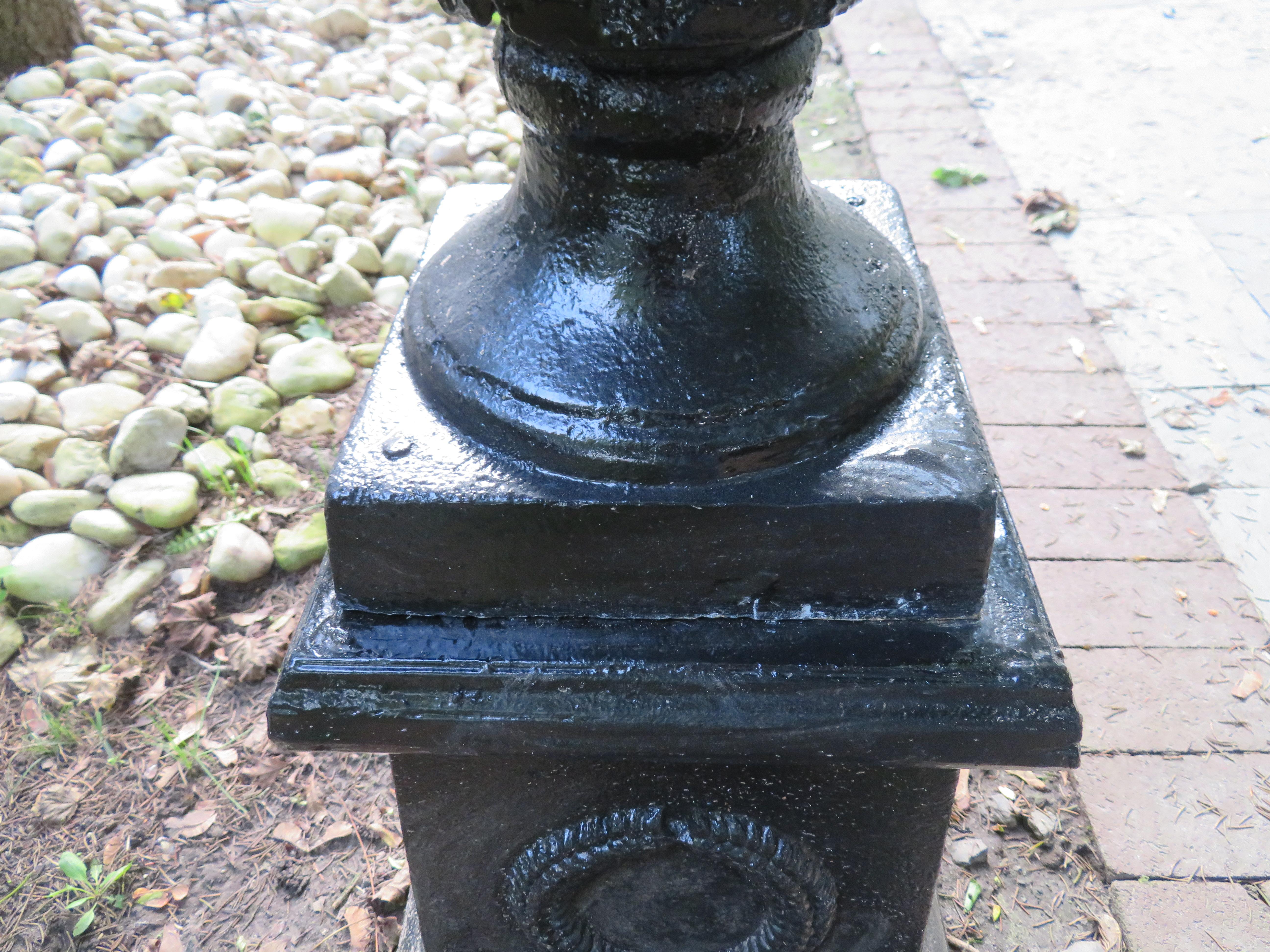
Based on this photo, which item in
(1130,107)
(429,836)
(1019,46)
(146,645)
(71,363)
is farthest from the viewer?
(1019,46)

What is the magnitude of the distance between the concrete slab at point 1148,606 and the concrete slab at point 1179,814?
0.96ft

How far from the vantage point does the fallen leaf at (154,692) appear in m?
2.16

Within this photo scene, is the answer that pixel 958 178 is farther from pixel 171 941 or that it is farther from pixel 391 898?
pixel 171 941

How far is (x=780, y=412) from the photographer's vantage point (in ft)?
3.33

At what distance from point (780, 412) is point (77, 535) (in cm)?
200

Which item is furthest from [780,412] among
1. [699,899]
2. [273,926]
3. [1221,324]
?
[1221,324]

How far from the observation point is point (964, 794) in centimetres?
196

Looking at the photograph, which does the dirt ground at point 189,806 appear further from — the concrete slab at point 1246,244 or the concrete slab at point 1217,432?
the concrete slab at point 1246,244

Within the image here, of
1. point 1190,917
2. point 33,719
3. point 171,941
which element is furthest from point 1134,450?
point 33,719

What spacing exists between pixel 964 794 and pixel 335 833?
3.92ft

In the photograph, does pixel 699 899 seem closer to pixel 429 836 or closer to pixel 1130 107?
pixel 429 836

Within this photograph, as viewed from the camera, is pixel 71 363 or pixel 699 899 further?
pixel 71 363

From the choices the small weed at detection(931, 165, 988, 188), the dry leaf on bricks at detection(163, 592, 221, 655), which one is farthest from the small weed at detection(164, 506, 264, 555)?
the small weed at detection(931, 165, 988, 188)

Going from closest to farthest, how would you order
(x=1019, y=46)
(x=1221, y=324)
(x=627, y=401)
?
(x=627, y=401) < (x=1221, y=324) < (x=1019, y=46)
